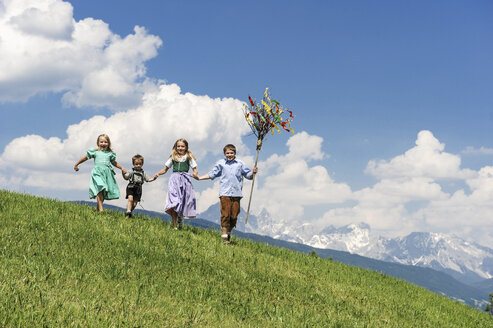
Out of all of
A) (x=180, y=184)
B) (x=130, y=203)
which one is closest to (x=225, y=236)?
Answer: (x=180, y=184)

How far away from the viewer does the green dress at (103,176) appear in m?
12.2

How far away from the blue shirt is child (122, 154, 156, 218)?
2243mm

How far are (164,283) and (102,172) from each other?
6.15 meters

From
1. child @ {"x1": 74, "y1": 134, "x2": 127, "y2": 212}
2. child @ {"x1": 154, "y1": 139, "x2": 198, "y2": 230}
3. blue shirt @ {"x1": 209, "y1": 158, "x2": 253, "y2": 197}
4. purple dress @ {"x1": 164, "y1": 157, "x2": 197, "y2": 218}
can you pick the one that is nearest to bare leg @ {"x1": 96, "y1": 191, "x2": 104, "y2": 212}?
child @ {"x1": 74, "y1": 134, "x2": 127, "y2": 212}

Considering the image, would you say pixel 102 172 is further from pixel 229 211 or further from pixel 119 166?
pixel 229 211

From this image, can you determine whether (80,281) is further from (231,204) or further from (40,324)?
(231,204)

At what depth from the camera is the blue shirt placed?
1220cm

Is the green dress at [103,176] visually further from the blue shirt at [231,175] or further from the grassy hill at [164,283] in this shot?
the blue shirt at [231,175]

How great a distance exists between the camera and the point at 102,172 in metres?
12.4

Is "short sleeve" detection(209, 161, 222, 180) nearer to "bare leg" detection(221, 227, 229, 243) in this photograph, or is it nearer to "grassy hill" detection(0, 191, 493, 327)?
"bare leg" detection(221, 227, 229, 243)

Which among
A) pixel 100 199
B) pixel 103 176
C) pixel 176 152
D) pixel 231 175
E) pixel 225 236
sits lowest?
pixel 225 236

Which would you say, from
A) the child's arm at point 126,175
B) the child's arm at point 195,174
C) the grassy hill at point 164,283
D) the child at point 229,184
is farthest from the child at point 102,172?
the child at point 229,184

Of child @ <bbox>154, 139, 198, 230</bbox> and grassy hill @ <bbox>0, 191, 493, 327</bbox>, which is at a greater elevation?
child @ <bbox>154, 139, 198, 230</bbox>

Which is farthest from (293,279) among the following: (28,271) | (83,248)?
(28,271)
